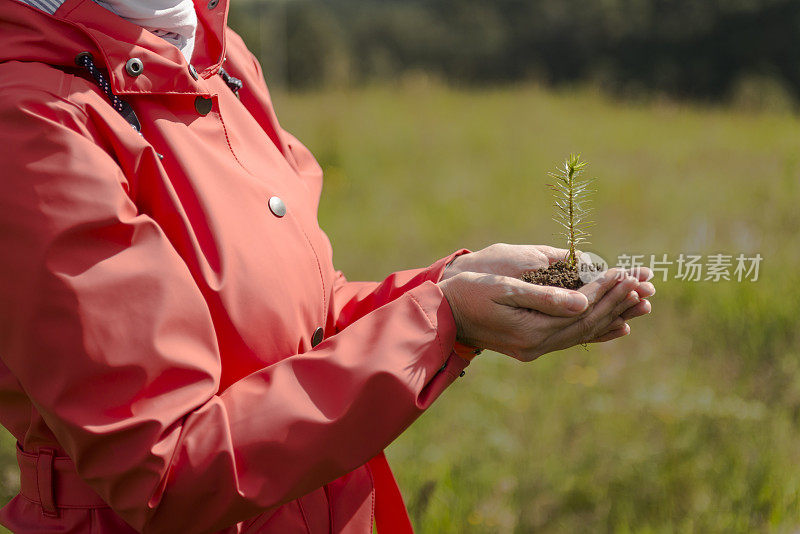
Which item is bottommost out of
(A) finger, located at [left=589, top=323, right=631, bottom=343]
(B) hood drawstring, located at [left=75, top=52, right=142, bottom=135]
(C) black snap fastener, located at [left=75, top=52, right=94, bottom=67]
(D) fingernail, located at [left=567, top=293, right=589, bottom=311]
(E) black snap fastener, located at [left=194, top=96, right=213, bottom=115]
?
(A) finger, located at [left=589, top=323, right=631, bottom=343]

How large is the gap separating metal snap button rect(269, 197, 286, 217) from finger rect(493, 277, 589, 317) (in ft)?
1.37

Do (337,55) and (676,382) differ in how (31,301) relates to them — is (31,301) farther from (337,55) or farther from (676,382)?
(337,55)

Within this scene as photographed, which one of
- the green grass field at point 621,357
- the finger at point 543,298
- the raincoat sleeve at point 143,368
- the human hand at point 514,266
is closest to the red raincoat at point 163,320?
the raincoat sleeve at point 143,368

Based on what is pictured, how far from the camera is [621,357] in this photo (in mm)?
3900

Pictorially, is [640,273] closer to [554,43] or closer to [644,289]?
[644,289]

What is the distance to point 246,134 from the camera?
1484 mm

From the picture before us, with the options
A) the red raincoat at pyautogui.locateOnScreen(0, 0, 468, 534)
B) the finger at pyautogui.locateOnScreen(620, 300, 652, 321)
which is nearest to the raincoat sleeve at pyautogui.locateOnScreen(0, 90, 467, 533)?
the red raincoat at pyautogui.locateOnScreen(0, 0, 468, 534)

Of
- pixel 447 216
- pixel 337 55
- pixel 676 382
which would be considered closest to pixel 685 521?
pixel 676 382

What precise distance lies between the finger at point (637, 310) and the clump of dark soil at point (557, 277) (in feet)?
0.35

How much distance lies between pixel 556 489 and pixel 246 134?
208 centimetres

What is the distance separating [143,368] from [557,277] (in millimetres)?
810

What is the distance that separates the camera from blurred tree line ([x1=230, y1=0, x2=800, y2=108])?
11125 millimetres

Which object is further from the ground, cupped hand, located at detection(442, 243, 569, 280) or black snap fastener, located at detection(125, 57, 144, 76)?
black snap fastener, located at detection(125, 57, 144, 76)

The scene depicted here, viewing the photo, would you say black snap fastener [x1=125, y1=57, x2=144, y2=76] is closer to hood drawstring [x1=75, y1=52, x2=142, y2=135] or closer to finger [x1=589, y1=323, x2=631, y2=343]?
hood drawstring [x1=75, y1=52, x2=142, y2=135]
